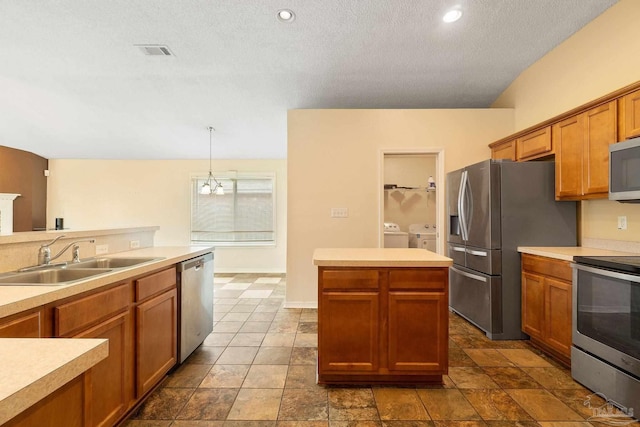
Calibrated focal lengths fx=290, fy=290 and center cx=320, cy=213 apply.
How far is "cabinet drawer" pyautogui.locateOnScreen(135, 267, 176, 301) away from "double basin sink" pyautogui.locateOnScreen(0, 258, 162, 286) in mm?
127

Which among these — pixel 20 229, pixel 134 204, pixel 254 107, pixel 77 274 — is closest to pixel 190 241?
pixel 134 204

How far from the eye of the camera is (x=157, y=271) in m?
1.95

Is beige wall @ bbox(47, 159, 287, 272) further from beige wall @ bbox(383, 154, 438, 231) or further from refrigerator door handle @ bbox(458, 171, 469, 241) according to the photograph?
refrigerator door handle @ bbox(458, 171, 469, 241)

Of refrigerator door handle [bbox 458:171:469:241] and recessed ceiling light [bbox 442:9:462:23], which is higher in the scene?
recessed ceiling light [bbox 442:9:462:23]

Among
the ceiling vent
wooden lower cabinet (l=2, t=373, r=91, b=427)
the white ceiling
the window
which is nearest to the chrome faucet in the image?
wooden lower cabinet (l=2, t=373, r=91, b=427)

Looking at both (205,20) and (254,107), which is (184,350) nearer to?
(205,20)

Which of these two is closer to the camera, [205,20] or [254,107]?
[205,20]

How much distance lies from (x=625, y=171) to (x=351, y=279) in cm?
196

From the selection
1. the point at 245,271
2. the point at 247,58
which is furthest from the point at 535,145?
the point at 245,271

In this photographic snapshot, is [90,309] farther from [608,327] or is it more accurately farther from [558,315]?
[558,315]

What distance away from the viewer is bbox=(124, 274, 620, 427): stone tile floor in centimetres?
170

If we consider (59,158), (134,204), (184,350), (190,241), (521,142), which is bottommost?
(184,350)

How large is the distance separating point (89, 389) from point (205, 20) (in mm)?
2871

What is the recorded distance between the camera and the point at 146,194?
→ 20.4ft
